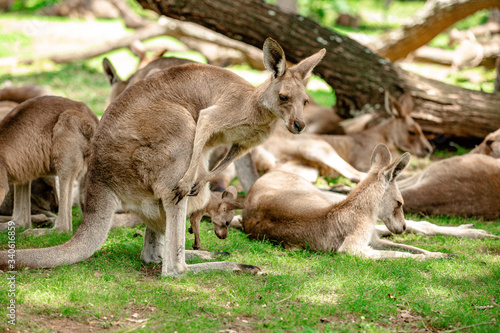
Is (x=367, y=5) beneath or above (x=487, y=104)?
above

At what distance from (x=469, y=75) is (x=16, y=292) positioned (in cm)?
1256

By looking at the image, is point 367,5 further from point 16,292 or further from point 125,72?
point 16,292

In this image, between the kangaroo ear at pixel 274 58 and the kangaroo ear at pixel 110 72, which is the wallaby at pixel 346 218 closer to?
the kangaroo ear at pixel 274 58

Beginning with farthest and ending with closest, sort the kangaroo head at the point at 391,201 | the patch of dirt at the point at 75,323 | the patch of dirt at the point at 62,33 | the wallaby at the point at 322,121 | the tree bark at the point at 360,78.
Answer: the patch of dirt at the point at 62,33 → the wallaby at the point at 322,121 → the tree bark at the point at 360,78 → the kangaroo head at the point at 391,201 → the patch of dirt at the point at 75,323

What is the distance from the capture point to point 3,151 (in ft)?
16.9

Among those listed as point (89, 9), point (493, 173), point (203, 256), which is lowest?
point (203, 256)

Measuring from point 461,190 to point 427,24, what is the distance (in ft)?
18.4

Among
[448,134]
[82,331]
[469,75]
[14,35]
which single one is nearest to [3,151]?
[82,331]

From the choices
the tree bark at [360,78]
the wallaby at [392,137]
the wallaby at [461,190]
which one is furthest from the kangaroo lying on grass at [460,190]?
the tree bark at [360,78]

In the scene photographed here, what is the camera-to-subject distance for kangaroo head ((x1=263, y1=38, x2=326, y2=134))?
453 cm

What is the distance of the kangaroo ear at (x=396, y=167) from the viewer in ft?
17.4

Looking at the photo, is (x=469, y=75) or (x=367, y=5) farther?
(x=367, y=5)

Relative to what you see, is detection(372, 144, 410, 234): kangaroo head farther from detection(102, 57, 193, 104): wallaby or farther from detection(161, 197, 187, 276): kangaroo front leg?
detection(102, 57, 193, 104): wallaby

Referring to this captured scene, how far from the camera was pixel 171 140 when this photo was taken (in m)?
4.46
